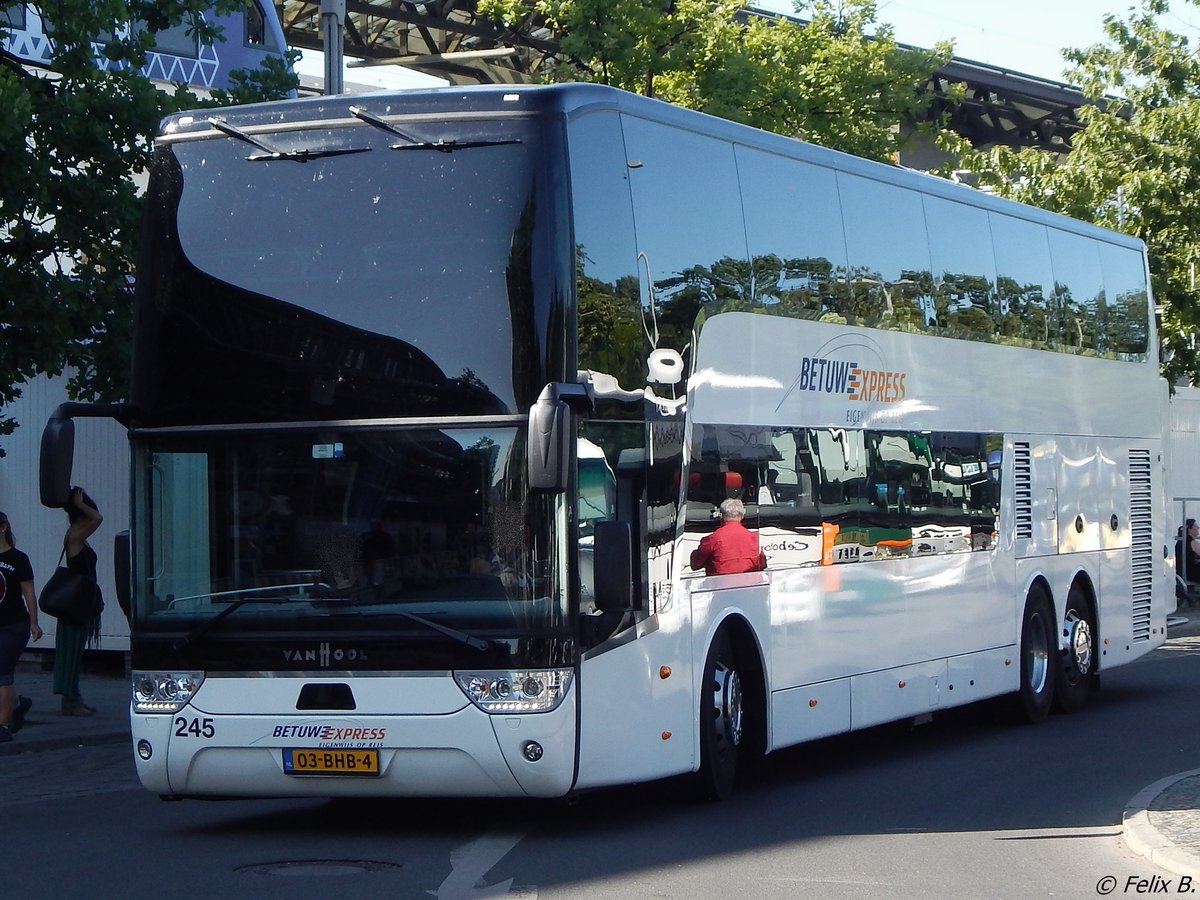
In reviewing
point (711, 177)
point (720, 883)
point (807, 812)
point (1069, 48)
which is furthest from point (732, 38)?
point (720, 883)

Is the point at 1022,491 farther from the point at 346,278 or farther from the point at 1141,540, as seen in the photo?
the point at 346,278

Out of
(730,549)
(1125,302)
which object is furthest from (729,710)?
(1125,302)

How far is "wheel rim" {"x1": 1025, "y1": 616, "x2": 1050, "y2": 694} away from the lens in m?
17.3

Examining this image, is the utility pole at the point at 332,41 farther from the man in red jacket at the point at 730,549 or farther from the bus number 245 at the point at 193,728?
the bus number 245 at the point at 193,728

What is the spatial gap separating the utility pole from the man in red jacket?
8.59m

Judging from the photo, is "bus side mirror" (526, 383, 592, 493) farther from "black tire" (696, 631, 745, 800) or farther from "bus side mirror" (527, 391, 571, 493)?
"black tire" (696, 631, 745, 800)

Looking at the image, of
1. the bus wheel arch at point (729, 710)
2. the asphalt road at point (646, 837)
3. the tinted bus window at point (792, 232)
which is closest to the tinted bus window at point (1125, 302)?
the asphalt road at point (646, 837)

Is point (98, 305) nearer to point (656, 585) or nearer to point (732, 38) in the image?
point (656, 585)

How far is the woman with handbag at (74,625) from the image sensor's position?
16359 mm

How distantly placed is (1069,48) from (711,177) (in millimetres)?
26263

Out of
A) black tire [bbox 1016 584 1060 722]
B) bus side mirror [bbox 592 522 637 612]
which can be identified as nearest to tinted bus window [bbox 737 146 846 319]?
bus side mirror [bbox 592 522 637 612]

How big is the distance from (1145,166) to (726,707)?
2586 centimetres

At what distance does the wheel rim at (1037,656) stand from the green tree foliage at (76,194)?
340 inches

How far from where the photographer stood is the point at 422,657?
9.86 metres
